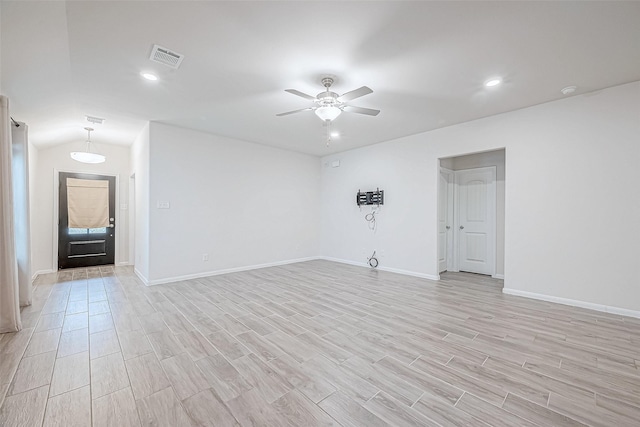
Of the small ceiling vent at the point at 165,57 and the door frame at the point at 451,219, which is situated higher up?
the small ceiling vent at the point at 165,57

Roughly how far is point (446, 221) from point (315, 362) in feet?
15.7

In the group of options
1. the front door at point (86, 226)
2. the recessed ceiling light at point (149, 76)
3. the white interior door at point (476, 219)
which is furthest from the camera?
the front door at point (86, 226)

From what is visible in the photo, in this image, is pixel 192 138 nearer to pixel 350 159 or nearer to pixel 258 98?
pixel 258 98

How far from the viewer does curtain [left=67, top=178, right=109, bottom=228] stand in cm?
571

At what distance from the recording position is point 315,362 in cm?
219

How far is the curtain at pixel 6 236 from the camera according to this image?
2668mm

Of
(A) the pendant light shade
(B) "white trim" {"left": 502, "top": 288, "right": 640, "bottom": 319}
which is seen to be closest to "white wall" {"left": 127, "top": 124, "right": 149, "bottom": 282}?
(A) the pendant light shade

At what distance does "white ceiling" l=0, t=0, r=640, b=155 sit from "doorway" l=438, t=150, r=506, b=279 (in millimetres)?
1814

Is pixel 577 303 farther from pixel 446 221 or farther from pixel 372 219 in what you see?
pixel 372 219

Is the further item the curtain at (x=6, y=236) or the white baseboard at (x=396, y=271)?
the white baseboard at (x=396, y=271)

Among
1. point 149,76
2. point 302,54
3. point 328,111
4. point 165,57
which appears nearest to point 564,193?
point 328,111

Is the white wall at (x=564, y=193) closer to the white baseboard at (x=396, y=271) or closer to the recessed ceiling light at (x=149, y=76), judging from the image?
the white baseboard at (x=396, y=271)

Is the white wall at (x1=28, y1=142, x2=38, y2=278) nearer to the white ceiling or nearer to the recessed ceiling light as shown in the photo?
the white ceiling

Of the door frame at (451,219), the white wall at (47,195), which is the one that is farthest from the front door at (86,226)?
the door frame at (451,219)
